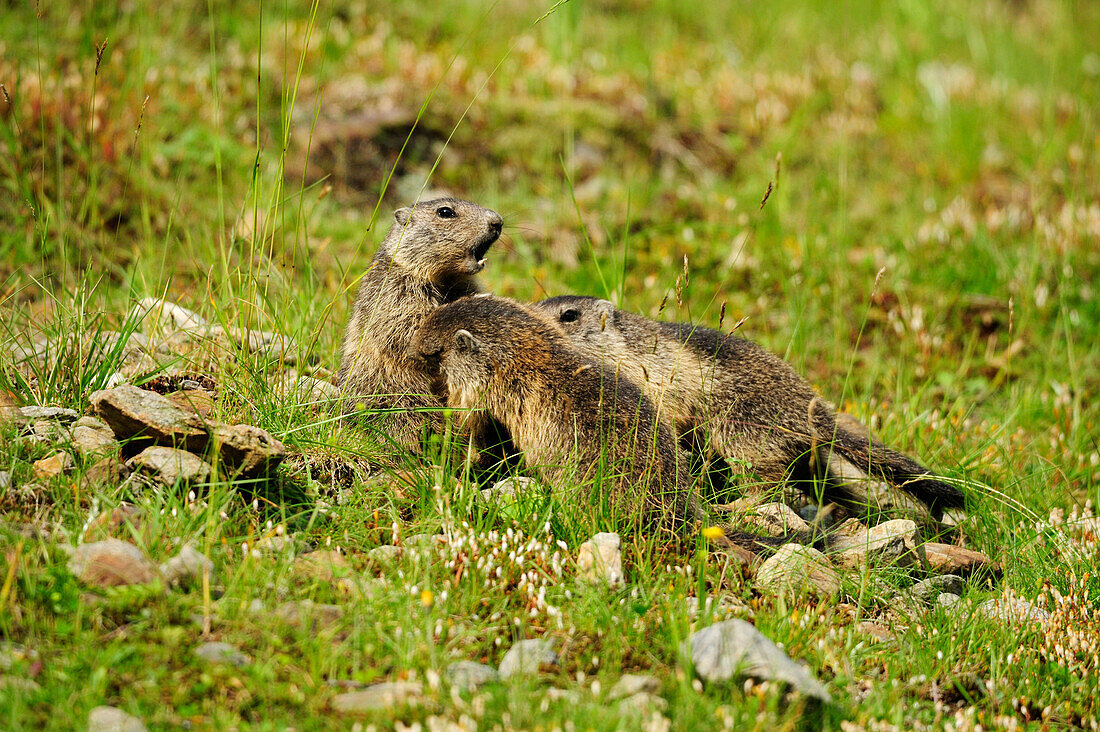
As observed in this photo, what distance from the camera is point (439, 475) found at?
4.28 meters

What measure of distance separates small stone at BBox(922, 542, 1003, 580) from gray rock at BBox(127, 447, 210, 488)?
12.4 feet

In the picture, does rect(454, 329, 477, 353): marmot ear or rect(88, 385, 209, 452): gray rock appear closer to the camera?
rect(88, 385, 209, 452): gray rock

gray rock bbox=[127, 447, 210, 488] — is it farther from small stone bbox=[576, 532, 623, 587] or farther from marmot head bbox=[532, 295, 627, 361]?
marmot head bbox=[532, 295, 627, 361]

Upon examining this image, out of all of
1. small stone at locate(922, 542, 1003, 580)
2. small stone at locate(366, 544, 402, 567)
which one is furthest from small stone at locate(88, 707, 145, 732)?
small stone at locate(922, 542, 1003, 580)

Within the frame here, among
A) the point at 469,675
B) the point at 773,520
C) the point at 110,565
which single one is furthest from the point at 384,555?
the point at 773,520

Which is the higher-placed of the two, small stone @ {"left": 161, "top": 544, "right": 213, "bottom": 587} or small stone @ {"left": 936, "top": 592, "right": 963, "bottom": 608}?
small stone @ {"left": 161, "top": 544, "right": 213, "bottom": 587}

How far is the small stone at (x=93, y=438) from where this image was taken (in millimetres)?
4106

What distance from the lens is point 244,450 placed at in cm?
409

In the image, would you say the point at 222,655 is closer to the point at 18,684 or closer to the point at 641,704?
the point at 18,684

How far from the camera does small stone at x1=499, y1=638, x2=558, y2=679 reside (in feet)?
11.1

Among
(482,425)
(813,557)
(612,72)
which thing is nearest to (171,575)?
(482,425)

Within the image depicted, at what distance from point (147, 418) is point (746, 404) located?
3593 millimetres

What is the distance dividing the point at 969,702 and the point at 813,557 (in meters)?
0.91

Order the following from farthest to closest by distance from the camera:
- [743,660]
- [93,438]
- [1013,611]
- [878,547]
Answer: [878,547]
[1013,611]
[93,438]
[743,660]
